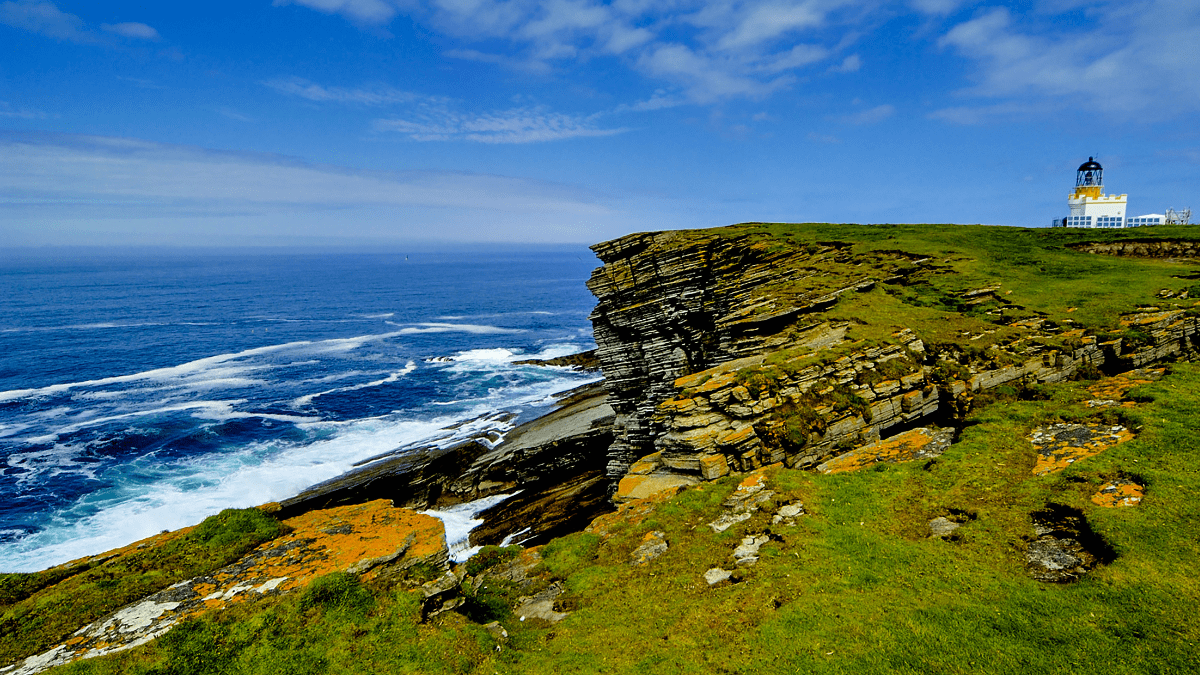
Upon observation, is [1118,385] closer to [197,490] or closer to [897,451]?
[897,451]

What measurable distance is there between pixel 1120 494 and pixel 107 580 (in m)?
21.9

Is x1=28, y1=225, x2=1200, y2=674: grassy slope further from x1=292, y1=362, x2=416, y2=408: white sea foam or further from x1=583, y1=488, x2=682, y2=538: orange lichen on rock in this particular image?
x1=292, y1=362, x2=416, y2=408: white sea foam

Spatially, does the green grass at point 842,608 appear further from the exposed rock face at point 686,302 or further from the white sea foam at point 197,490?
the white sea foam at point 197,490

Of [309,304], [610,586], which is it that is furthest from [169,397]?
[309,304]

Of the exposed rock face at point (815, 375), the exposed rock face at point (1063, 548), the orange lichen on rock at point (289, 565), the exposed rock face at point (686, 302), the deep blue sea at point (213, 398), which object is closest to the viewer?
the orange lichen on rock at point (289, 565)

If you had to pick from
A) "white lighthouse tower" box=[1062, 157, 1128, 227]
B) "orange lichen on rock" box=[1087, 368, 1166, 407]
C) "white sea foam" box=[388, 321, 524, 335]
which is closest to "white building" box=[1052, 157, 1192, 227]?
"white lighthouse tower" box=[1062, 157, 1128, 227]

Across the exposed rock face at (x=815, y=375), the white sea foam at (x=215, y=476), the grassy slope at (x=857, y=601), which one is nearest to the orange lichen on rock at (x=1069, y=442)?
the grassy slope at (x=857, y=601)

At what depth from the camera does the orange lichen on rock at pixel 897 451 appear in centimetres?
1672

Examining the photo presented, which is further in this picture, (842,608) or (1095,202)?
(1095,202)

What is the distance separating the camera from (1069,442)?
599 inches

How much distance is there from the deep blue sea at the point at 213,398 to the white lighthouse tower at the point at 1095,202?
65.0m

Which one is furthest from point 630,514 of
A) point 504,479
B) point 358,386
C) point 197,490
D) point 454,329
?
point 454,329

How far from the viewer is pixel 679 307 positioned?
121 ft

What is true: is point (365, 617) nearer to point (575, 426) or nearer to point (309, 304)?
point (575, 426)
